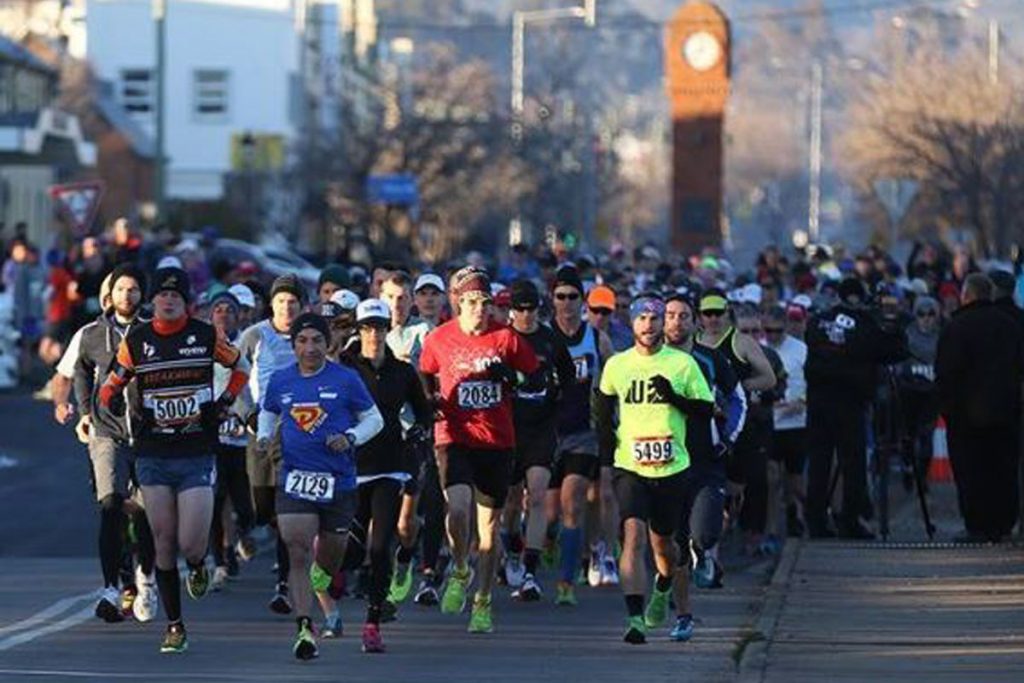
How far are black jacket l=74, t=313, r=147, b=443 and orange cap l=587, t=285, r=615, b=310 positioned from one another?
3747 mm

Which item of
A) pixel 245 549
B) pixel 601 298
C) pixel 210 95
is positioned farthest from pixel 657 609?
pixel 210 95

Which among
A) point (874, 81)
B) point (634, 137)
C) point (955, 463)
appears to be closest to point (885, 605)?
point (955, 463)

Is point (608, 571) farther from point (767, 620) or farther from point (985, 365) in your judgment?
point (985, 365)

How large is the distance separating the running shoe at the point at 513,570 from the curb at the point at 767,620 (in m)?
1.57

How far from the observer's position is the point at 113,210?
83062mm

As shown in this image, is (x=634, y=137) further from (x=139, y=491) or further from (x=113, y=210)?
(x=139, y=491)

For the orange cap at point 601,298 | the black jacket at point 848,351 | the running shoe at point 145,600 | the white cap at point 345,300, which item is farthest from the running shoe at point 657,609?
the black jacket at point 848,351

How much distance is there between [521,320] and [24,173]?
167 feet

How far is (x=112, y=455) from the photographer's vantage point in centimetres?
1647

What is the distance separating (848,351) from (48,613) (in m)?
7.41

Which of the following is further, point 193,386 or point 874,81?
point 874,81

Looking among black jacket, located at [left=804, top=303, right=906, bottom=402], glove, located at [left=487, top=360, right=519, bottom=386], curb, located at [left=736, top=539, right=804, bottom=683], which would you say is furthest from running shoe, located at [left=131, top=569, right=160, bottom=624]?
black jacket, located at [left=804, top=303, right=906, bottom=402]

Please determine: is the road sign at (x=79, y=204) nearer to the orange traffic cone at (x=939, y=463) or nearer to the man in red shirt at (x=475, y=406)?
the orange traffic cone at (x=939, y=463)

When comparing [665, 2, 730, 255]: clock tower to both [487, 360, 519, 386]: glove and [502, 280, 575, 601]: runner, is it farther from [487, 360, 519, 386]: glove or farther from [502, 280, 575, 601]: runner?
[487, 360, 519, 386]: glove
